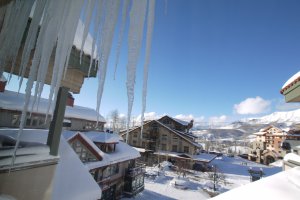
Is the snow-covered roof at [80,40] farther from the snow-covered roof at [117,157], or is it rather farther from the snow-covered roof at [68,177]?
the snow-covered roof at [117,157]

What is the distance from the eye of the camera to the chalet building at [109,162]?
14125 millimetres

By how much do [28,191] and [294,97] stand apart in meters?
4.02

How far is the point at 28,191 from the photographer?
230 centimetres

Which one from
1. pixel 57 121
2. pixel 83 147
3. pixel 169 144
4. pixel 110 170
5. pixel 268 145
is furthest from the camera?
pixel 268 145

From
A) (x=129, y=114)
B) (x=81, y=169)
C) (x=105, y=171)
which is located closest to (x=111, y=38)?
(x=129, y=114)

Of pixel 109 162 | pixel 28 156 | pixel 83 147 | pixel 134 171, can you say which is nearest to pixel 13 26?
pixel 28 156

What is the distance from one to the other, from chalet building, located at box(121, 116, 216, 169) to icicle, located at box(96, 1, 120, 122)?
3197cm

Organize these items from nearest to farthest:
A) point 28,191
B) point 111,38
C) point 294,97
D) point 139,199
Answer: point 111,38 < point 28,191 < point 294,97 < point 139,199

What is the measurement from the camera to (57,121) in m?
2.78

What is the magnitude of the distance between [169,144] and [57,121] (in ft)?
112

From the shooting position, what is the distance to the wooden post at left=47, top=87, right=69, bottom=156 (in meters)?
2.71

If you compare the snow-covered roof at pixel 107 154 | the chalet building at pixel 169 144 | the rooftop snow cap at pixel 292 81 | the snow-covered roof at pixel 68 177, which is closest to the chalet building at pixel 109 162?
the snow-covered roof at pixel 107 154

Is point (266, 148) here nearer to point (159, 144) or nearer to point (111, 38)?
point (159, 144)

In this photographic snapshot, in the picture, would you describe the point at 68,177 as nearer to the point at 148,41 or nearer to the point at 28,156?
the point at 28,156
